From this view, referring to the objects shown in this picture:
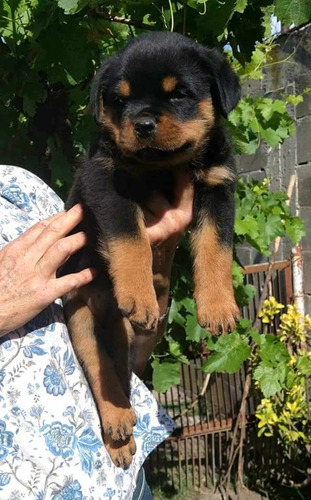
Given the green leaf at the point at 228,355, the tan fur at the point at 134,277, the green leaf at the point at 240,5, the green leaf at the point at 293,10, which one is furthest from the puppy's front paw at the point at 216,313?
the green leaf at the point at 228,355

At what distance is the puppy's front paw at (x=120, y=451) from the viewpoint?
1.98 metres

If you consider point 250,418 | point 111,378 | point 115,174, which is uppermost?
point 115,174

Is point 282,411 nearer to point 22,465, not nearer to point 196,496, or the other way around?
point 196,496

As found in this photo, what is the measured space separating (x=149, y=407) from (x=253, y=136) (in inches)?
70.0

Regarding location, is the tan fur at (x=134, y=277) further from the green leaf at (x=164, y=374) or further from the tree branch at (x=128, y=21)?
the green leaf at (x=164, y=374)

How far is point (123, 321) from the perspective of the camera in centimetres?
238

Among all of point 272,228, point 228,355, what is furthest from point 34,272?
point 272,228

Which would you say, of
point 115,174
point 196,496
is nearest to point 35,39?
point 115,174

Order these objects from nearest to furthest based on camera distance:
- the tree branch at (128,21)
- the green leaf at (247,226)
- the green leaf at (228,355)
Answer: the tree branch at (128,21), the green leaf at (247,226), the green leaf at (228,355)

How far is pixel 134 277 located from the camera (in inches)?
76.9

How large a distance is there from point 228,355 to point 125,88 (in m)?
1.91

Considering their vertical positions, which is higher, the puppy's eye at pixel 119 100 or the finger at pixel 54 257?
the puppy's eye at pixel 119 100

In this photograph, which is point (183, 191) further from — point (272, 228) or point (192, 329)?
point (272, 228)

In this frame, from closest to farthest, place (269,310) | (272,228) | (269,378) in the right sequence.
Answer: (272,228) < (269,378) < (269,310)
